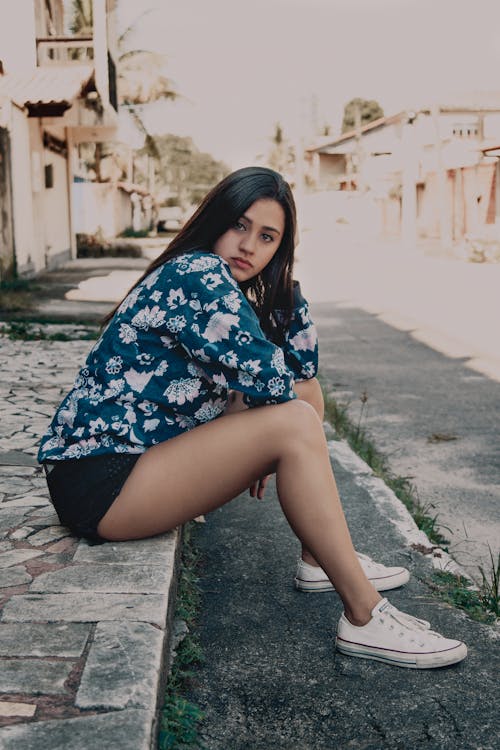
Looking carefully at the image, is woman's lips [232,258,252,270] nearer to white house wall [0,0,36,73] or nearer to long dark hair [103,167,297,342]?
long dark hair [103,167,297,342]

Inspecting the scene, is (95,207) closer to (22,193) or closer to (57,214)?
(57,214)

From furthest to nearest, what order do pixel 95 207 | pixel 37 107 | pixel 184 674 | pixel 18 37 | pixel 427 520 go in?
pixel 95 207 < pixel 18 37 < pixel 37 107 < pixel 427 520 < pixel 184 674

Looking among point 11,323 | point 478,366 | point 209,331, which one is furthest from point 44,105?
point 209,331

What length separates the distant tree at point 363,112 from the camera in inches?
2933

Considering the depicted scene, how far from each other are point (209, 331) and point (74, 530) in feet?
2.40

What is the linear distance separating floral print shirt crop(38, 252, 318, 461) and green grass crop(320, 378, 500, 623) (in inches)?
35.4

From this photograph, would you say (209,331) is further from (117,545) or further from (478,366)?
(478,366)

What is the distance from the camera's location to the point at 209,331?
2326 mm

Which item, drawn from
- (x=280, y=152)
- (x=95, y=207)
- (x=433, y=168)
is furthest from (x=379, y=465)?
(x=280, y=152)

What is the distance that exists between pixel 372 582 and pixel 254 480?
0.55 metres

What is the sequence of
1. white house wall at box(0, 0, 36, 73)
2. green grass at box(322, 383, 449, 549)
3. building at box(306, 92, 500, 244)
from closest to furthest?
green grass at box(322, 383, 449, 549) < white house wall at box(0, 0, 36, 73) < building at box(306, 92, 500, 244)

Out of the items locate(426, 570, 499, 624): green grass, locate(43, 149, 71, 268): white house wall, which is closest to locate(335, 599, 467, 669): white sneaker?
locate(426, 570, 499, 624): green grass

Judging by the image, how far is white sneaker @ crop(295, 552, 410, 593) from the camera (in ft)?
8.89

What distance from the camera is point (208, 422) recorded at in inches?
95.8
